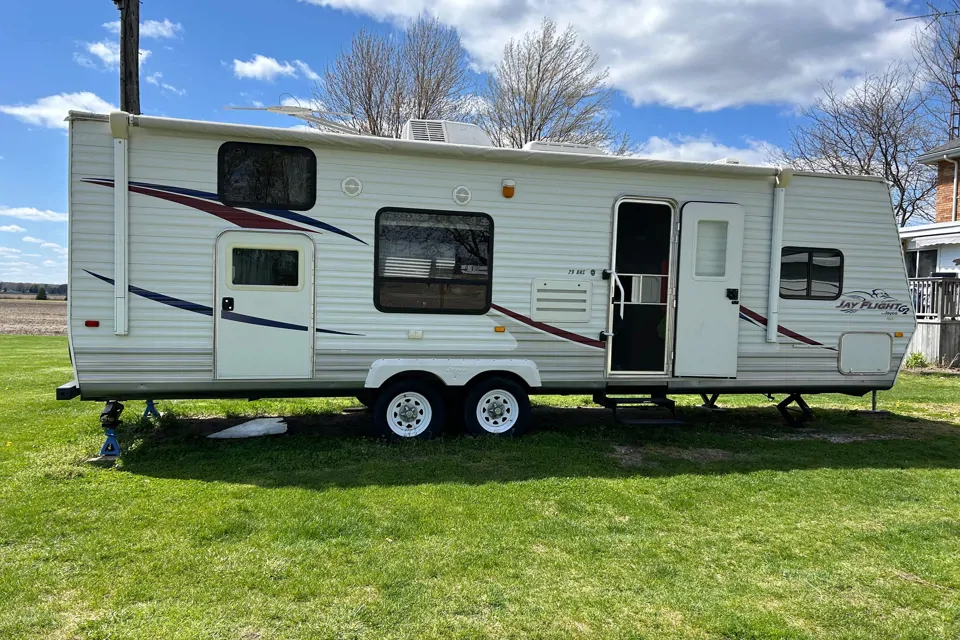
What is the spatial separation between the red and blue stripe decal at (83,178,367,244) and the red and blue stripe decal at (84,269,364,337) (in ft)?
2.49

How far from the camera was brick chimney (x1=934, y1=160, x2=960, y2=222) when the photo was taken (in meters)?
19.6

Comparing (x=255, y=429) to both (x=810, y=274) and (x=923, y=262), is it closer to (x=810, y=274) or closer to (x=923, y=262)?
(x=810, y=274)

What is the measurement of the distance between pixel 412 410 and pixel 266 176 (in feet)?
8.12

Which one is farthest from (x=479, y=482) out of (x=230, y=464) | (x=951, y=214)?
(x=951, y=214)

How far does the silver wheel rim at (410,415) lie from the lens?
6.01m

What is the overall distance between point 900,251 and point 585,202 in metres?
3.53

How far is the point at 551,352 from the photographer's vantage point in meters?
6.23

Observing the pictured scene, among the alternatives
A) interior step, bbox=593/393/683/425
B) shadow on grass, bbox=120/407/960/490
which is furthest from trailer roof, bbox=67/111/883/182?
shadow on grass, bbox=120/407/960/490

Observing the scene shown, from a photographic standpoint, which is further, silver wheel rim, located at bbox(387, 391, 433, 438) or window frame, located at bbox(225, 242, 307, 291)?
silver wheel rim, located at bbox(387, 391, 433, 438)

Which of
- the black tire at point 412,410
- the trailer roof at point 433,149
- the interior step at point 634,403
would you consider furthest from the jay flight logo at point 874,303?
the black tire at point 412,410

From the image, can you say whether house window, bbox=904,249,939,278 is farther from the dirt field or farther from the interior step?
the dirt field

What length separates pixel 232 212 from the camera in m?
5.52

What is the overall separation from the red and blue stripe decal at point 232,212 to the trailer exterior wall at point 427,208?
0.05 m

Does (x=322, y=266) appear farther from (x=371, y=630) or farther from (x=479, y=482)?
(x=371, y=630)
